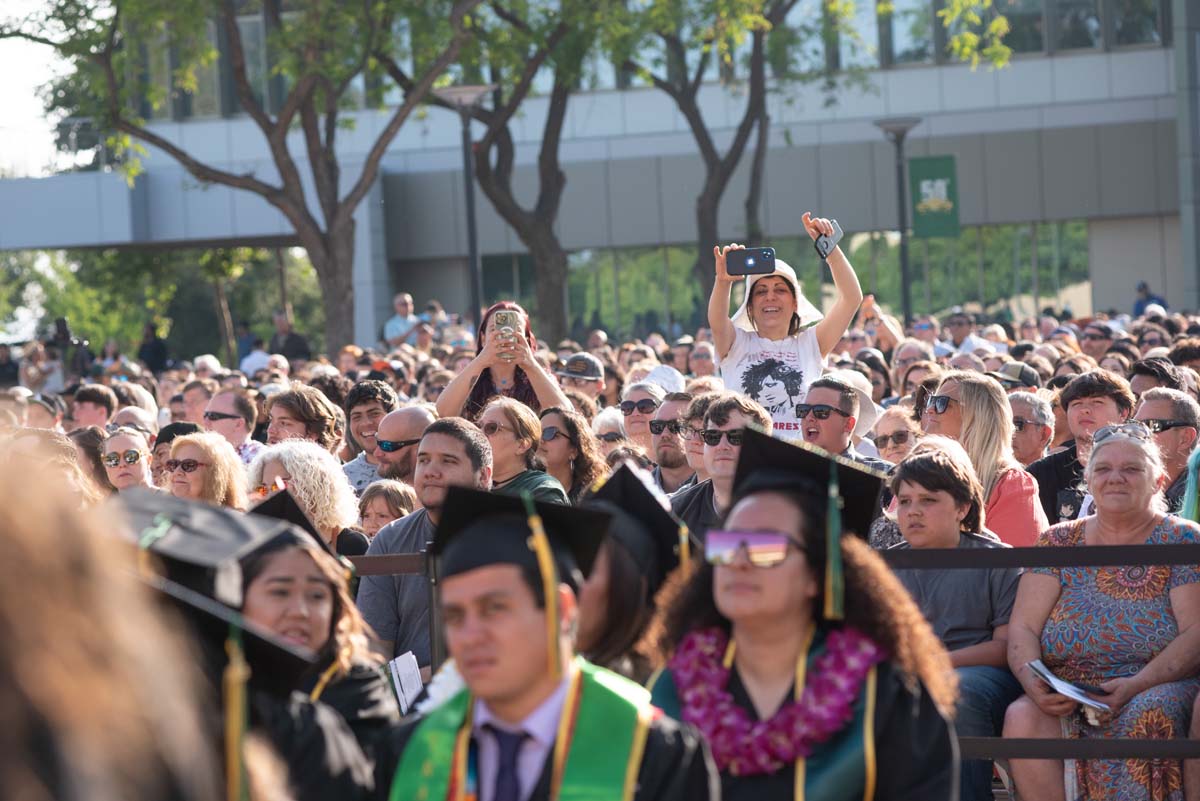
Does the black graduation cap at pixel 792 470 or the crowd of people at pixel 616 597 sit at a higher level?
the black graduation cap at pixel 792 470

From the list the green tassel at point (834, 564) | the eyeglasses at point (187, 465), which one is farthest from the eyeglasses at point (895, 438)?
the green tassel at point (834, 564)

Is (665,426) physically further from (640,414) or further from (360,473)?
(360,473)

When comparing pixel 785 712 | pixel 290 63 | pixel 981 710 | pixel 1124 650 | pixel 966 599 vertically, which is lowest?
pixel 981 710

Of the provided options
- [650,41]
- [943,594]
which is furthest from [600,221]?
[943,594]

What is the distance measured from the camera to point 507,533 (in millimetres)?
3668

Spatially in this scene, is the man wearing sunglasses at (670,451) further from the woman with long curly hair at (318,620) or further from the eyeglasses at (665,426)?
the woman with long curly hair at (318,620)

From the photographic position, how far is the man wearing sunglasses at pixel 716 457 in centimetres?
725

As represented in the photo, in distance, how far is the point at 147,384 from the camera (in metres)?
19.7

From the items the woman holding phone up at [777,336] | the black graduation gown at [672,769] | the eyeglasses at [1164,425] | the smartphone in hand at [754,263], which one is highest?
the smartphone in hand at [754,263]

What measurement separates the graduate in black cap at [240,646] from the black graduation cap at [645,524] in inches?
41.0

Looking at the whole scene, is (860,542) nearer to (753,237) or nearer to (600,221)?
(753,237)

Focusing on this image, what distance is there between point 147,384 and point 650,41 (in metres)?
9.57

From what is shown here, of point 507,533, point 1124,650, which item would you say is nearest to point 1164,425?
point 1124,650

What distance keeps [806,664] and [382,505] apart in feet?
13.9
